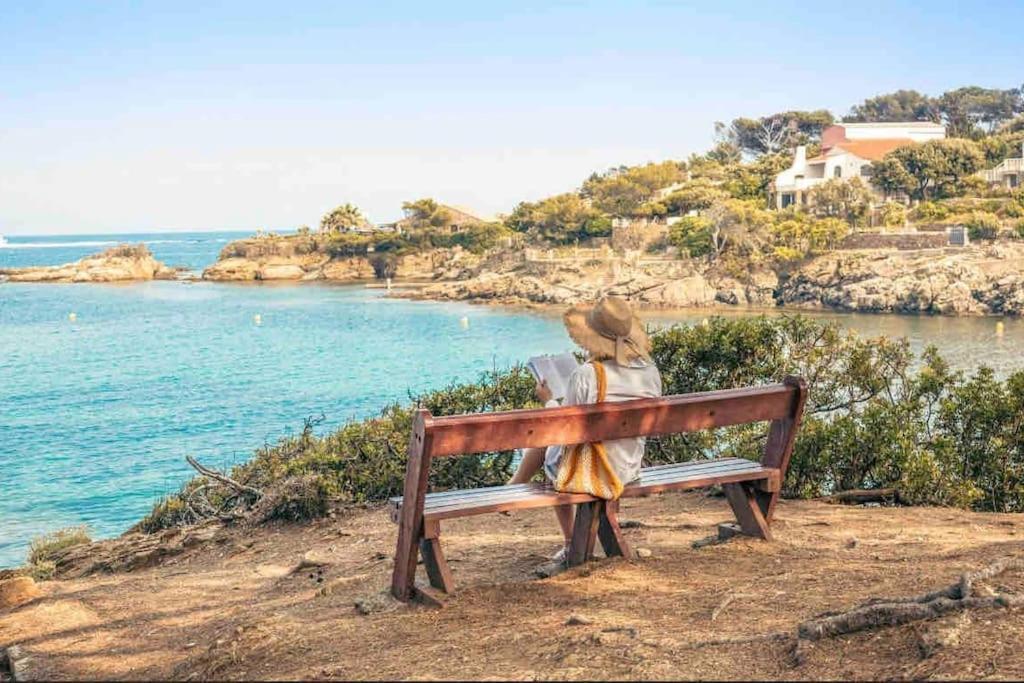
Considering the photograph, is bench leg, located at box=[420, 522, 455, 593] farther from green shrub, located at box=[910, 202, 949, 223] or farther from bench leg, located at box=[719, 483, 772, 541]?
green shrub, located at box=[910, 202, 949, 223]

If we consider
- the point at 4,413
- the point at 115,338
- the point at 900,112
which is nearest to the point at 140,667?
the point at 4,413

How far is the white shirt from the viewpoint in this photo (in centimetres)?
489

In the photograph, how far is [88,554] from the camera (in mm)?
8492

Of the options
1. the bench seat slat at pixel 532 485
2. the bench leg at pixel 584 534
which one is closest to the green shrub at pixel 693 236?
the bench seat slat at pixel 532 485

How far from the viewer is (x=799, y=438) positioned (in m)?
7.41

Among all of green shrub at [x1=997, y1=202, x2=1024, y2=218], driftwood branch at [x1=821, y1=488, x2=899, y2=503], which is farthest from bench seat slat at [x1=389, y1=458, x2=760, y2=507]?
green shrub at [x1=997, y1=202, x2=1024, y2=218]

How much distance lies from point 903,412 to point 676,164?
85.4 meters

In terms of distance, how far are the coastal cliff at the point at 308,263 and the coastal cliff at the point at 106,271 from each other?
6845 mm

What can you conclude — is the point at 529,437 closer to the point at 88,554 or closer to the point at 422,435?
the point at 422,435

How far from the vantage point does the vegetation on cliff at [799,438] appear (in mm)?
7312

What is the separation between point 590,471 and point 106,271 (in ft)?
325

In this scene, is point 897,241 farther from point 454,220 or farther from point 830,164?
point 454,220

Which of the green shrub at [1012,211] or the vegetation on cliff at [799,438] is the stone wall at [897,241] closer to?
the green shrub at [1012,211]

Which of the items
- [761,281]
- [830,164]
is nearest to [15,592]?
[761,281]
